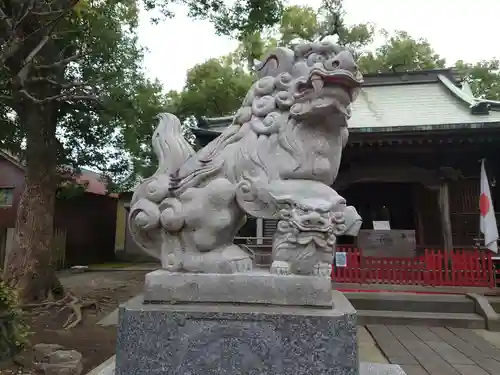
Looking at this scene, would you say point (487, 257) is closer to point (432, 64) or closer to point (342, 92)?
point (342, 92)

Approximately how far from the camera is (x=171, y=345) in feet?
6.44

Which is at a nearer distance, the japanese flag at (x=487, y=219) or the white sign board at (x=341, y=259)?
the japanese flag at (x=487, y=219)

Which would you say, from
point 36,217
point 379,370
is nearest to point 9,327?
point 379,370

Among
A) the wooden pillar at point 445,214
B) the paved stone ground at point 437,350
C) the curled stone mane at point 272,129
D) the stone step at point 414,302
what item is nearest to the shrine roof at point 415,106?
the wooden pillar at point 445,214

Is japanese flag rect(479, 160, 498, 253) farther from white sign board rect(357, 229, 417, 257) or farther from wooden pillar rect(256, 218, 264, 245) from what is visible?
wooden pillar rect(256, 218, 264, 245)

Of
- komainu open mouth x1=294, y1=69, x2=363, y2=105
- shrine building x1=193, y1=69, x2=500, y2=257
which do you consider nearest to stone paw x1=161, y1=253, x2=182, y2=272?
komainu open mouth x1=294, y1=69, x2=363, y2=105

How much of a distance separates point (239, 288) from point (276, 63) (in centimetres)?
141

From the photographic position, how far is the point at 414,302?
6.30m

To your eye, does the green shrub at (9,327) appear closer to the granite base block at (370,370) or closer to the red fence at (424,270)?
the granite base block at (370,370)

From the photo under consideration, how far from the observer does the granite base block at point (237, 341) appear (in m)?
1.88

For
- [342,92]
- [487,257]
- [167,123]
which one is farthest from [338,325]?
[487,257]

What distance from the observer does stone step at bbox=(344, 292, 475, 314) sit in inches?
245

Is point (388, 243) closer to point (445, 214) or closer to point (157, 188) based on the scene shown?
point (445, 214)

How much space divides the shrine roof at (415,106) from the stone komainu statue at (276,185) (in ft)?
17.6
